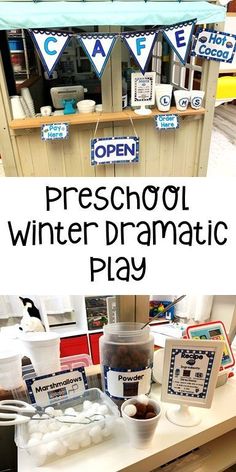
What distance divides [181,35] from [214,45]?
498 millimetres

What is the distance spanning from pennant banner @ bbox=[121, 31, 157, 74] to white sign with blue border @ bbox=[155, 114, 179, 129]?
0.64 m

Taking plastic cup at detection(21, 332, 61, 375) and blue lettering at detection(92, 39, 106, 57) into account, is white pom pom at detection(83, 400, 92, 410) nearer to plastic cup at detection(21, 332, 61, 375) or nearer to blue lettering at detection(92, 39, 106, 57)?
plastic cup at detection(21, 332, 61, 375)

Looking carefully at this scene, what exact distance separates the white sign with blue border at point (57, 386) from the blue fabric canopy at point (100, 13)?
1.96 meters

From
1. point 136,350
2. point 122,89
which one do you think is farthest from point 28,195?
point 122,89

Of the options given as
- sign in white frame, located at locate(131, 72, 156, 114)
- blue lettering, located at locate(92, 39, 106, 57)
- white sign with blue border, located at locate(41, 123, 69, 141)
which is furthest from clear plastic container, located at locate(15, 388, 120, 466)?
sign in white frame, located at locate(131, 72, 156, 114)

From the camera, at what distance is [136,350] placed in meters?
0.87

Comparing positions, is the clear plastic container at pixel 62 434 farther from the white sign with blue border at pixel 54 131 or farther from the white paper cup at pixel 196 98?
the white paper cup at pixel 196 98

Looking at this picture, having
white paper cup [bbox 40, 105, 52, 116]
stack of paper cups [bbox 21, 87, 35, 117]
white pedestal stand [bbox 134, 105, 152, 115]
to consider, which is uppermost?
stack of paper cups [bbox 21, 87, 35, 117]

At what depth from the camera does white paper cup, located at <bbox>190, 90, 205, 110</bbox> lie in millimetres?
2822

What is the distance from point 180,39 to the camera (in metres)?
2.29

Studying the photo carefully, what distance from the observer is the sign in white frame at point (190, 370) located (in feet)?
2.64

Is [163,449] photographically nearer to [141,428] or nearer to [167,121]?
[141,428]

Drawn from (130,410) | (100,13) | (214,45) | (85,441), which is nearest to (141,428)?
(130,410)

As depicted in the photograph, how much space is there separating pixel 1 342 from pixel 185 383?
0.47 m
